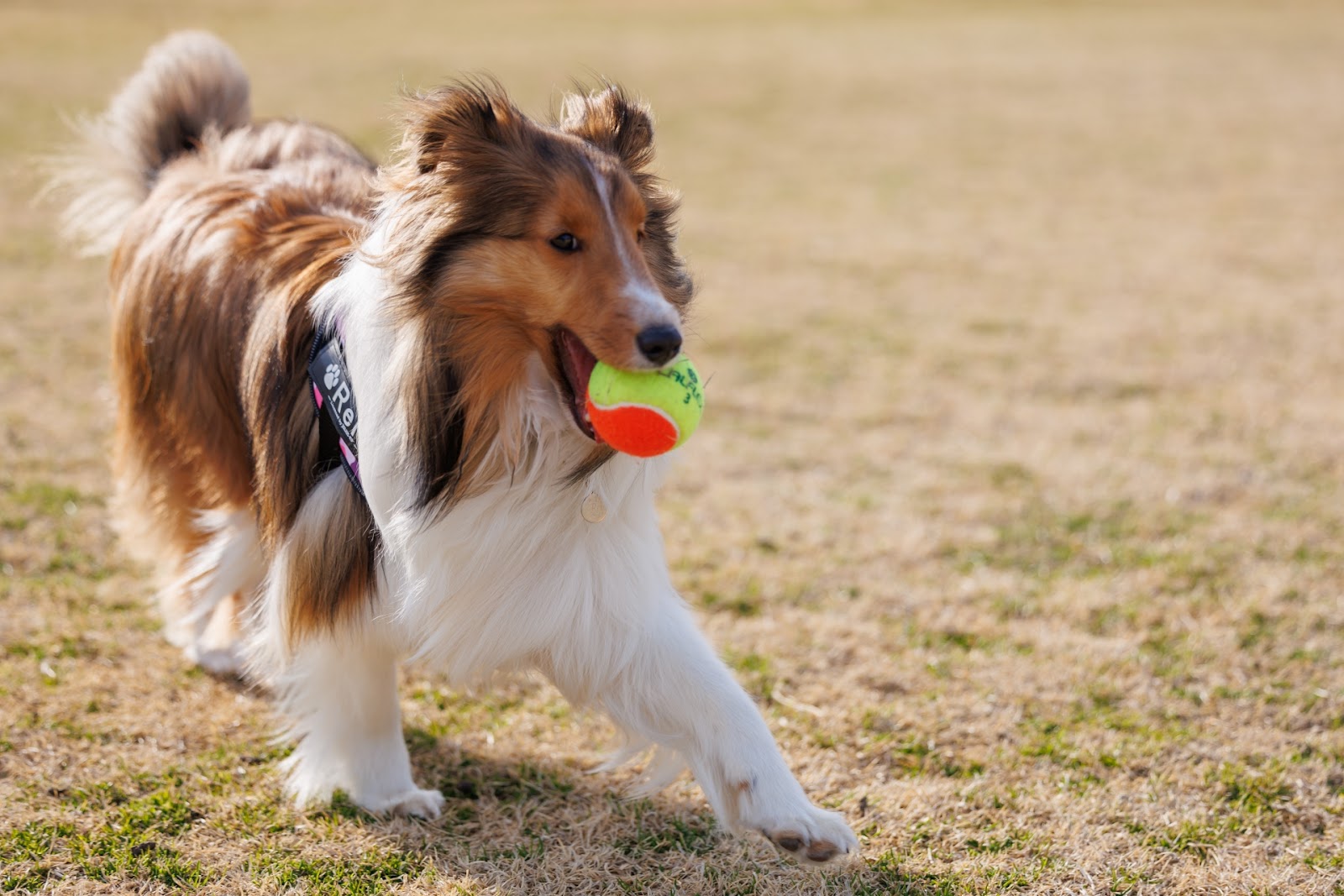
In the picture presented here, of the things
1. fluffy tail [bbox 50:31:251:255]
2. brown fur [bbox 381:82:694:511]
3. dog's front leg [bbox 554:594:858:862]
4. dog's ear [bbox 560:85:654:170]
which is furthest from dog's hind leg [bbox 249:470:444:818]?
fluffy tail [bbox 50:31:251:255]

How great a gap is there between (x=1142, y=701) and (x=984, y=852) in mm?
1051

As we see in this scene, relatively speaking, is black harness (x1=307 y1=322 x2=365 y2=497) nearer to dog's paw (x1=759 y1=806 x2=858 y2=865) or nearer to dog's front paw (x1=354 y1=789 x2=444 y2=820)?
dog's front paw (x1=354 y1=789 x2=444 y2=820)

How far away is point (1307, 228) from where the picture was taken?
36.2 feet

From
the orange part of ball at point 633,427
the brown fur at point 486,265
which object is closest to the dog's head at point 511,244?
the brown fur at point 486,265

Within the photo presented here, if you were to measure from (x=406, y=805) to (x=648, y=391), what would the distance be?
56.9 inches

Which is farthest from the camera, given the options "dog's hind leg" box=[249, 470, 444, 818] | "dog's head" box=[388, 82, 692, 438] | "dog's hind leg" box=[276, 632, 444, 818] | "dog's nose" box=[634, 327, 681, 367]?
"dog's hind leg" box=[276, 632, 444, 818]

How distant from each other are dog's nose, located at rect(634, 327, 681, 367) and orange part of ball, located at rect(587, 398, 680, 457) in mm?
106

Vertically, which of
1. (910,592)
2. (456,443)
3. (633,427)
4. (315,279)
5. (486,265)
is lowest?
(910,592)

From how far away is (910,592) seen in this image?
4.78 meters

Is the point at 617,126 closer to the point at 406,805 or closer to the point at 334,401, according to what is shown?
the point at 334,401

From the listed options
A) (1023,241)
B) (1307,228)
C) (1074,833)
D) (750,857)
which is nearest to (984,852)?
(1074,833)

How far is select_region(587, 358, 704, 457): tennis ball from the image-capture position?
2.65 metres

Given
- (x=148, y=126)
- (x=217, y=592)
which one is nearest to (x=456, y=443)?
(x=217, y=592)

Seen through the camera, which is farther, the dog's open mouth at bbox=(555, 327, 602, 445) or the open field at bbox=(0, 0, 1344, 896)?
the open field at bbox=(0, 0, 1344, 896)
